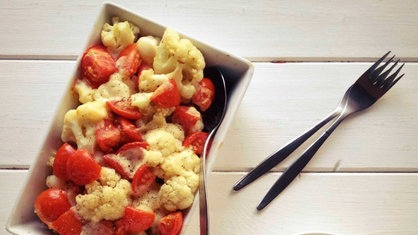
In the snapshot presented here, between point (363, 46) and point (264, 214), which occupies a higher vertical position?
point (363, 46)

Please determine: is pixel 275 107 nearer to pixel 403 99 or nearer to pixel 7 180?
pixel 403 99

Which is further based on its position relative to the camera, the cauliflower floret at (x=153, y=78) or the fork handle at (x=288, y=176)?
the fork handle at (x=288, y=176)

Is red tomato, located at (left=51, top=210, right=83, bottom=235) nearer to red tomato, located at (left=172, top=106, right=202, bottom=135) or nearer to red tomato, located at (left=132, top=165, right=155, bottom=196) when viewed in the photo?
red tomato, located at (left=132, top=165, right=155, bottom=196)

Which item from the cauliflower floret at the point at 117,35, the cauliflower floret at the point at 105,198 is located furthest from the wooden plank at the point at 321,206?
the cauliflower floret at the point at 117,35

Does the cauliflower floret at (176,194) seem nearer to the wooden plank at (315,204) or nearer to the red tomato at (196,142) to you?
the red tomato at (196,142)

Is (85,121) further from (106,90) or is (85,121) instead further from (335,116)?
(335,116)

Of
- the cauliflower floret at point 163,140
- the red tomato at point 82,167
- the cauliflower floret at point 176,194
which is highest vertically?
the cauliflower floret at point 163,140

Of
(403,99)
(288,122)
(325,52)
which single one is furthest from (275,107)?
(403,99)
